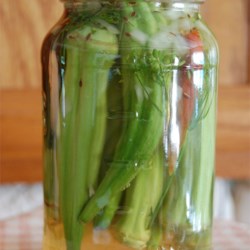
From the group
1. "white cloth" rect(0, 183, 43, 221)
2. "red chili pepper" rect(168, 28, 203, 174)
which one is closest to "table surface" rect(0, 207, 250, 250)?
"white cloth" rect(0, 183, 43, 221)

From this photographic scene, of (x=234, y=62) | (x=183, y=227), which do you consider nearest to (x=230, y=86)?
(x=234, y=62)

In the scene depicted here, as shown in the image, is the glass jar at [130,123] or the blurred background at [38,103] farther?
the blurred background at [38,103]

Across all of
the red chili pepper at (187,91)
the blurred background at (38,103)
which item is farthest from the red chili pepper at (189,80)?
the blurred background at (38,103)

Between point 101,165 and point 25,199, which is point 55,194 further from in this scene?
point 25,199

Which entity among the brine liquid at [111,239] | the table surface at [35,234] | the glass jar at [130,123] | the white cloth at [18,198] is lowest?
the white cloth at [18,198]

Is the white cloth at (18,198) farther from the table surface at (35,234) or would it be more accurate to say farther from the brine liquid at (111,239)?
the brine liquid at (111,239)

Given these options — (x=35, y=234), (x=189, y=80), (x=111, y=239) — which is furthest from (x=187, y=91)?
(x=35, y=234)
